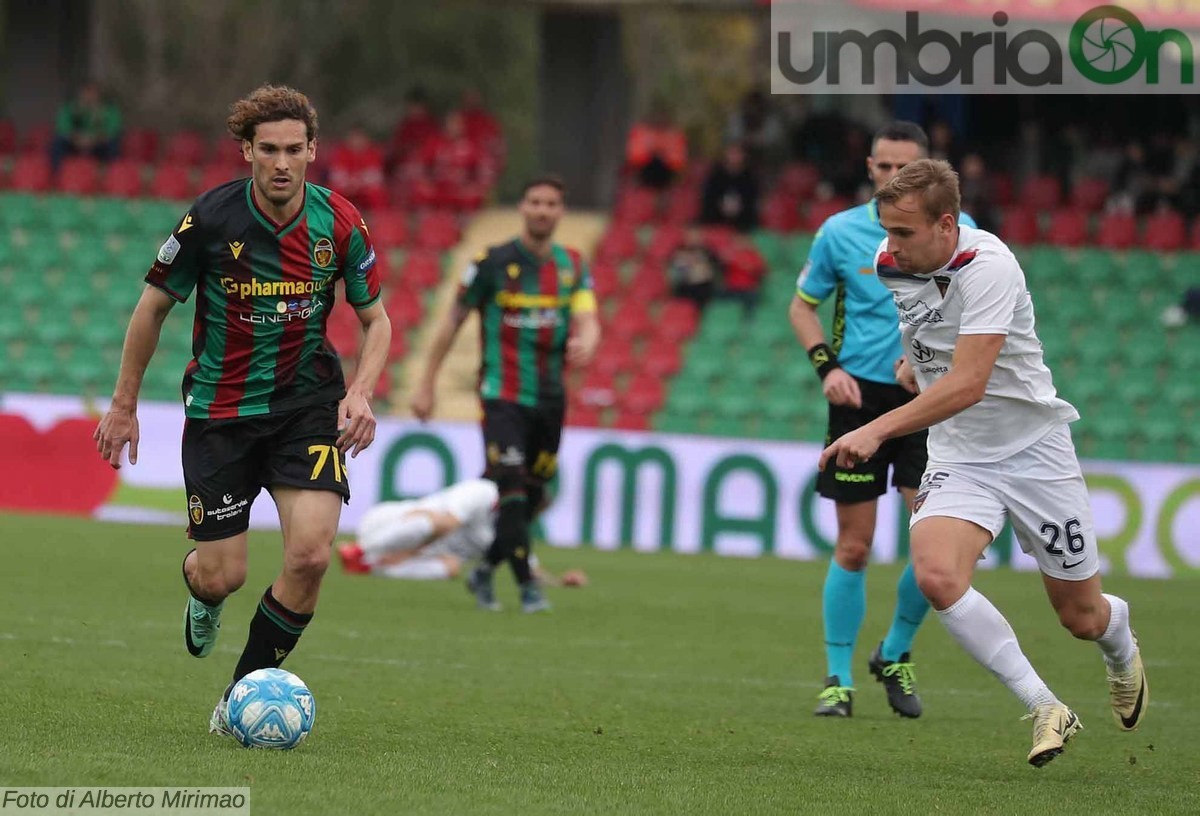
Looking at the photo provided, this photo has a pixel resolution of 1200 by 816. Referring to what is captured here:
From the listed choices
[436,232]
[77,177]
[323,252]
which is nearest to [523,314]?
[323,252]

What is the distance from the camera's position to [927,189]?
19.1ft

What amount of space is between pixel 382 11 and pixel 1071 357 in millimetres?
24874

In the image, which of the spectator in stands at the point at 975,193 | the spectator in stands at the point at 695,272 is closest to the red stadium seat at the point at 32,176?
the spectator in stands at the point at 695,272

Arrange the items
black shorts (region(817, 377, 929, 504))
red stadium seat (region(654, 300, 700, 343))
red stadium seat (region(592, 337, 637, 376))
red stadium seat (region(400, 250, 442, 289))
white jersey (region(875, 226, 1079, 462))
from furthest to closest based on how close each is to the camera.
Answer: red stadium seat (region(400, 250, 442, 289)) < red stadium seat (region(654, 300, 700, 343)) < red stadium seat (region(592, 337, 637, 376)) < black shorts (region(817, 377, 929, 504)) < white jersey (region(875, 226, 1079, 462))

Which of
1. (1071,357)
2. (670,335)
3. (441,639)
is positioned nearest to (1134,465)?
(1071,357)

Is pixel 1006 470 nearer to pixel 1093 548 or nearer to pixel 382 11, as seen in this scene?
pixel 1093 548

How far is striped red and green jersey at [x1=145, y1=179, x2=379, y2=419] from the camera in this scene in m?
6.02

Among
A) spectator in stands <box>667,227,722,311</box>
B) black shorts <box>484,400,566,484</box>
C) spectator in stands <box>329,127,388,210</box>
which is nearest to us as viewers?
black shorts <box>484,400,566,484</box>

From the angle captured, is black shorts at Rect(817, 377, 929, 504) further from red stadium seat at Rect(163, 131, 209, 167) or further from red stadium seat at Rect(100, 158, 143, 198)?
red stadium seat at Rect(163, 131, 209, 167)

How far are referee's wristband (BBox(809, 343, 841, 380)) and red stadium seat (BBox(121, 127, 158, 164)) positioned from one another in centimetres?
1780

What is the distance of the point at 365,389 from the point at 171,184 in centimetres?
1754

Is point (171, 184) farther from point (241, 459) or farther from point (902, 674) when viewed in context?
point (241, 459)

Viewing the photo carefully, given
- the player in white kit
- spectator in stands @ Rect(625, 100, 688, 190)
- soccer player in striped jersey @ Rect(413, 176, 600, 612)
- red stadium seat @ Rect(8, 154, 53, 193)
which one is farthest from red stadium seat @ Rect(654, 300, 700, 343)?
Result: the player in white kit

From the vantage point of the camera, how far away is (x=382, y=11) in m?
40.5
